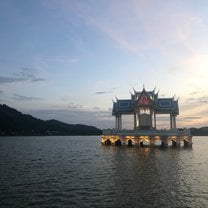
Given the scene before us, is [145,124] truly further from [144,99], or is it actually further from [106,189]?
[106,189]

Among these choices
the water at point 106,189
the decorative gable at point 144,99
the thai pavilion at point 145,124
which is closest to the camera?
the water at point 106,189

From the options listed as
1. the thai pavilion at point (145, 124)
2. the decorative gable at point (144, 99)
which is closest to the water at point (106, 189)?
the thai pavilion at point (145, 124)

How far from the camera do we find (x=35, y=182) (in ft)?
122

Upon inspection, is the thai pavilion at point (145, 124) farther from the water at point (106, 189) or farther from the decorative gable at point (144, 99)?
the water at point (106, 189)

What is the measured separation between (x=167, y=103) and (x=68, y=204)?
276 feet

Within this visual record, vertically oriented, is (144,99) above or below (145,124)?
above

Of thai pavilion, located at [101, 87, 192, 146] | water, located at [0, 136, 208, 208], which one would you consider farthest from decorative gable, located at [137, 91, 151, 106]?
water, located at [0, 136, 208, 208]

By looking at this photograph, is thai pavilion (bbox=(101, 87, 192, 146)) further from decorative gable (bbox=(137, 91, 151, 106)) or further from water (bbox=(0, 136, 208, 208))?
water (bbox=(0, 136, 208, 208))

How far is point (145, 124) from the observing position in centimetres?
10262

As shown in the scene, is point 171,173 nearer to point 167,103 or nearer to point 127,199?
point 127,199

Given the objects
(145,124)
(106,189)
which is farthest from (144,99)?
(106,189)

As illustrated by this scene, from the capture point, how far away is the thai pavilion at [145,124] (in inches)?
3735

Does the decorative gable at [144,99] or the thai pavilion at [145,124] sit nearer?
the thai pavilion at [145,124]

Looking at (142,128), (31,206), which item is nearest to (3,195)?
(31,206)
